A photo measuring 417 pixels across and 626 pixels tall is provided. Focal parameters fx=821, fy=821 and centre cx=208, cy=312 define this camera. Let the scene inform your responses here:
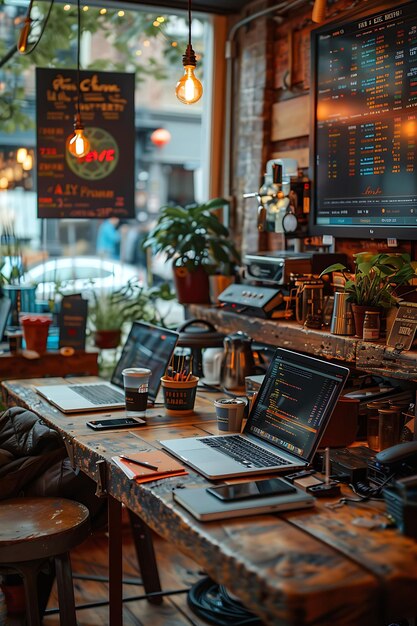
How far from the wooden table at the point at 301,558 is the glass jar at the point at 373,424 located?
0.55m

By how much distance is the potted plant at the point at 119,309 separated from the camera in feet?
14.7

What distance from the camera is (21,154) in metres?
4.71

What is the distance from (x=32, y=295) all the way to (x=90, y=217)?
562mm

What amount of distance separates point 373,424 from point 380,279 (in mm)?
603

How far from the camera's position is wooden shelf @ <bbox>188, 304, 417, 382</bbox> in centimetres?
277

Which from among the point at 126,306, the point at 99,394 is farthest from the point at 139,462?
the point at 126,306

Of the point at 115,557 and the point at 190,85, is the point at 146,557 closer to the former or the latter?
the point at 115,557

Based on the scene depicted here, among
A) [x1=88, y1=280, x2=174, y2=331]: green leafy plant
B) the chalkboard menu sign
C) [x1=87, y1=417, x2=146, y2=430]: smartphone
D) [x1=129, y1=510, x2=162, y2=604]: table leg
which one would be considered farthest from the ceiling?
[x1=129, y1=510, x2=162, y2=604]: table leg

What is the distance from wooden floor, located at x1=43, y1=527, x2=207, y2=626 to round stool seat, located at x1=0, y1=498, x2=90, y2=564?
0.81m

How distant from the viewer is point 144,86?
577 centimetres

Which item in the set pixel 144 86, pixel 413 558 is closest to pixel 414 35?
pixel 413 558

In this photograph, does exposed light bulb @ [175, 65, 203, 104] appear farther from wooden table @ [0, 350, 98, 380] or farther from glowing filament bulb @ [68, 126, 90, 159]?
wooden table @ [0, 350, 98, 380]

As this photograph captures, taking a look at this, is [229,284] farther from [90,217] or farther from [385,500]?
[385,500]

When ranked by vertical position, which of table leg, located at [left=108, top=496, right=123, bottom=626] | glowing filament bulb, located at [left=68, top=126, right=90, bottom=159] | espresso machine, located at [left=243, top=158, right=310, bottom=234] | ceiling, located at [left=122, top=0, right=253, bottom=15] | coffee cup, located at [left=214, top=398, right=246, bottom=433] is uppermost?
ceiling, located at [left=122, top=0, right=253, bottom=15]
